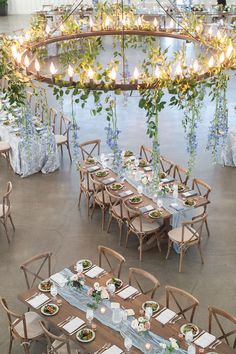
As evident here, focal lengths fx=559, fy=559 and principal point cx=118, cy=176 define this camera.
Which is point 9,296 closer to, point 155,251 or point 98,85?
point 155,251

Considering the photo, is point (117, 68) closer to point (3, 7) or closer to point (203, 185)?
point (203, 185)

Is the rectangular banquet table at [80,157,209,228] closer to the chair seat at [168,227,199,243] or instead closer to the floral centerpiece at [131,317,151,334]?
the chair seat at [168,227,199,243]

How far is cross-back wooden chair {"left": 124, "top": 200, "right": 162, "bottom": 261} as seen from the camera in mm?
9469

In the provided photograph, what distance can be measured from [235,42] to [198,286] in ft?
13.7

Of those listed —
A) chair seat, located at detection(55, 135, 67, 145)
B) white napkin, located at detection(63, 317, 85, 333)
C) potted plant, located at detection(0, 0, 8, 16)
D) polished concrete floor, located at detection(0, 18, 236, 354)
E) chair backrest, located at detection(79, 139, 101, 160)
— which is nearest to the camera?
white napkin, located at detection(63, 317, 85, 333)

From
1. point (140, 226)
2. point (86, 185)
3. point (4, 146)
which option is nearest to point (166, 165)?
point (86, 185)

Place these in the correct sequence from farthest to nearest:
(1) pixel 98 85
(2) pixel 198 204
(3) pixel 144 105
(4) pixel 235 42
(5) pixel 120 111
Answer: (5) pixel 120 111
(2) pixel 198 204
(4) pixel 235 42
(3) pixel 144 105
(1) pixel 98 85

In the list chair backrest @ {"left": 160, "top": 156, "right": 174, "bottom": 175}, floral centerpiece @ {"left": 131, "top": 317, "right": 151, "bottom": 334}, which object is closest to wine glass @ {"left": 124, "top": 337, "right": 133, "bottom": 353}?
floral centerpiece @ {"left": 131, "top": 317, "right": 151, "bottom": 334}

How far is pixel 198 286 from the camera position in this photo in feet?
29.1

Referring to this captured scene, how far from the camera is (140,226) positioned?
9.51 meters

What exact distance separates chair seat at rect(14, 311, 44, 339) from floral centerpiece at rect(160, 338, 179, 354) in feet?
5.75

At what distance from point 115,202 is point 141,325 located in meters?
3.58

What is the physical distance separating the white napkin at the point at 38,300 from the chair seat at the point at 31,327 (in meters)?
0.28

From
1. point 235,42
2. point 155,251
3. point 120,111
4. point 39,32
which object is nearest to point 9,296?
point 155,251
